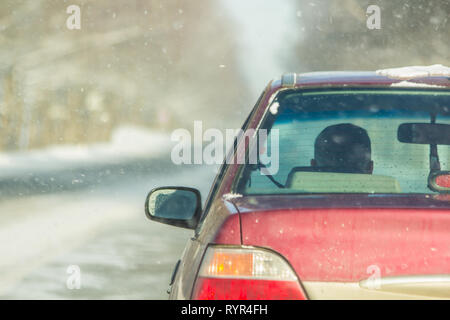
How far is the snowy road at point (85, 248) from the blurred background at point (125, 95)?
0.08 feet

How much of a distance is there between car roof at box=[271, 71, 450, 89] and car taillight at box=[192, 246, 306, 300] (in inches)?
40.1

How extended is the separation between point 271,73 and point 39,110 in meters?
53.5

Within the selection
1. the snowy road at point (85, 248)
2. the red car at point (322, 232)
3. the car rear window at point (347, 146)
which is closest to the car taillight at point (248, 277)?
the red car at point (322, 232)

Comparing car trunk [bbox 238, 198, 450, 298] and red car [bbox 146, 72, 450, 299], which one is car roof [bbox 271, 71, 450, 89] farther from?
car trunk [bbox 238, 198, 450, 298]

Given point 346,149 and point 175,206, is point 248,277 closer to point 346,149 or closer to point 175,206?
point 175,206

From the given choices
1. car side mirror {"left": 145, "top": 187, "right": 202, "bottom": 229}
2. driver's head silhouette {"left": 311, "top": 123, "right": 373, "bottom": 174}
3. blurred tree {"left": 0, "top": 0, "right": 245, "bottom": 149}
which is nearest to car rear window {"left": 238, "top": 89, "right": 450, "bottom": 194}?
driver's head silhouette {"left": 311, "top": 123, "right": 373, "bottom": 174}

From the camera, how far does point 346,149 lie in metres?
3.71

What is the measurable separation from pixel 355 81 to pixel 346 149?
1.17 feet

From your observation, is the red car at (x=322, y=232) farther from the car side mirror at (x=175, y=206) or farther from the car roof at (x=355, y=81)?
the car side mirror at (x=175, y=206)

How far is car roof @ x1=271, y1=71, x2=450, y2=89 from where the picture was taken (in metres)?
3.39

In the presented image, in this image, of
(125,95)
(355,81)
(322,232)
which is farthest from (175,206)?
(125,95)
